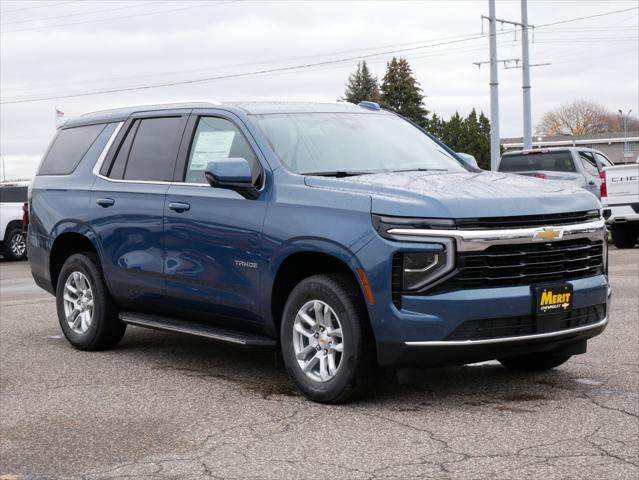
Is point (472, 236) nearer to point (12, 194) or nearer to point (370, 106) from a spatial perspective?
point (370, 106)

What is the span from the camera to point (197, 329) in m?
7.52

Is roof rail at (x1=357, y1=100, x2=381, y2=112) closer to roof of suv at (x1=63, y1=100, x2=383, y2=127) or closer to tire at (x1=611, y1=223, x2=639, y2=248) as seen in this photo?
roof of suv at (x1=63, y1=100, x2=383, y2=127)

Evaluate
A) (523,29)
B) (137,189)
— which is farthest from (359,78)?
(137,189)

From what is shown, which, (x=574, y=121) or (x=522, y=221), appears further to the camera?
(x=574, y=121)

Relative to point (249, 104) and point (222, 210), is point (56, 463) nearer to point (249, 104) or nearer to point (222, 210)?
point (222, 210)

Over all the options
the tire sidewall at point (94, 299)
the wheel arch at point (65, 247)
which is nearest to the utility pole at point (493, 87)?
the wheel arch at point (65, 247)

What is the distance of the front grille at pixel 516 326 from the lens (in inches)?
236

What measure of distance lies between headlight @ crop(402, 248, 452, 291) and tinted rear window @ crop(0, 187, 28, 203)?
19695 mm

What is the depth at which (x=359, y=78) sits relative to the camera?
4476 inches

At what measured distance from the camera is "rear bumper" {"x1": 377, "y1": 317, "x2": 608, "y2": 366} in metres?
6.02

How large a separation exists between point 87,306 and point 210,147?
6.43 feet

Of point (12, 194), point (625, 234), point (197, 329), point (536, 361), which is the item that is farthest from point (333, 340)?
point (12, 194)

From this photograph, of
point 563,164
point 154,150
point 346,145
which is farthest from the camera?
point 563,164

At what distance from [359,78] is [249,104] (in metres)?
107
